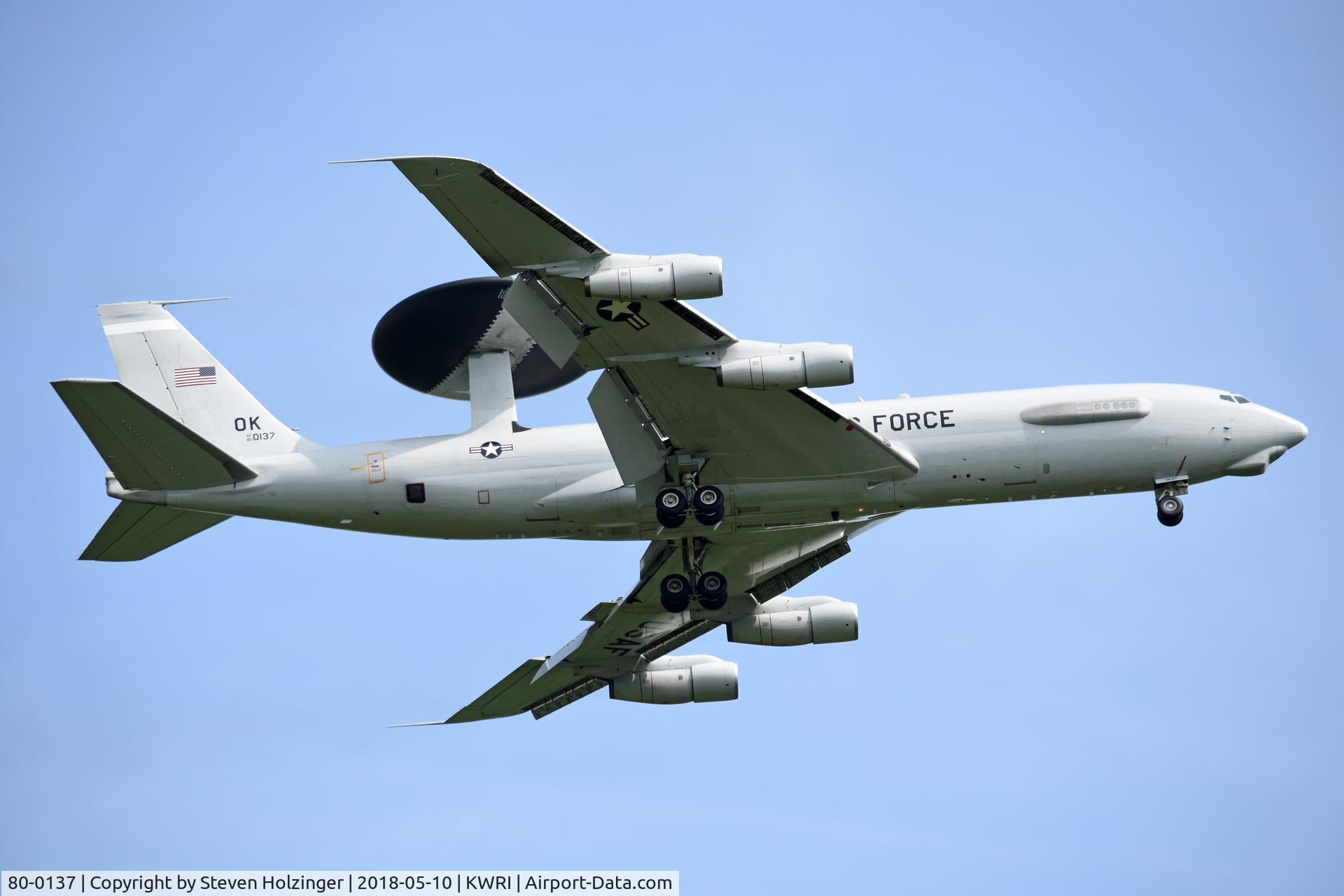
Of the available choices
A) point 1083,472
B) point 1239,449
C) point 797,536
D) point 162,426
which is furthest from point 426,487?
point 1239,449

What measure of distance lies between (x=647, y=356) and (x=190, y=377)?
47.6ft

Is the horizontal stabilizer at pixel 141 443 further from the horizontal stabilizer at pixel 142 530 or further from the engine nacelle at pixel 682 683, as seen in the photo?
the engine nacelle at pixel 682 683

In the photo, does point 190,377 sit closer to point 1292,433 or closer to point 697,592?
point 697,592

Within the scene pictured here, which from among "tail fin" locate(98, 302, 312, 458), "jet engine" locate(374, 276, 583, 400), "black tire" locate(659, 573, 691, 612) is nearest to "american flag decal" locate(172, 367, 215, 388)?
"tail fin" locate(98, 302, 312, 458)

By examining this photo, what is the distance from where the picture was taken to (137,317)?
4112 cm

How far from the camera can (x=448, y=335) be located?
3803 cm

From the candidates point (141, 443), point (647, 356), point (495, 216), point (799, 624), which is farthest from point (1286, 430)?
point (141, 443)

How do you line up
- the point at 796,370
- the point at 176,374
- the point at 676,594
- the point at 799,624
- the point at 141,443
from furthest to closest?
the point at 799,624, the point at 176,374, the point at 676,594, the point at 141,443, the point at 796,370

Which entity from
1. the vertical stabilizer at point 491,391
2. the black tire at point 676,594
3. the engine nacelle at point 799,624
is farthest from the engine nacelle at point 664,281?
the engine nacelle at point 799,624

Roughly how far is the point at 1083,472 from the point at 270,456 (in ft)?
67.8

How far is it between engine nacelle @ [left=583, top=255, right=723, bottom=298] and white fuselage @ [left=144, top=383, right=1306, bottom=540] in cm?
683

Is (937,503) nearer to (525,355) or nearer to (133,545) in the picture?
(525,355)

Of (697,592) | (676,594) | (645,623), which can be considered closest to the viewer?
(697,592)

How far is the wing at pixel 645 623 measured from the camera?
4184 cm
